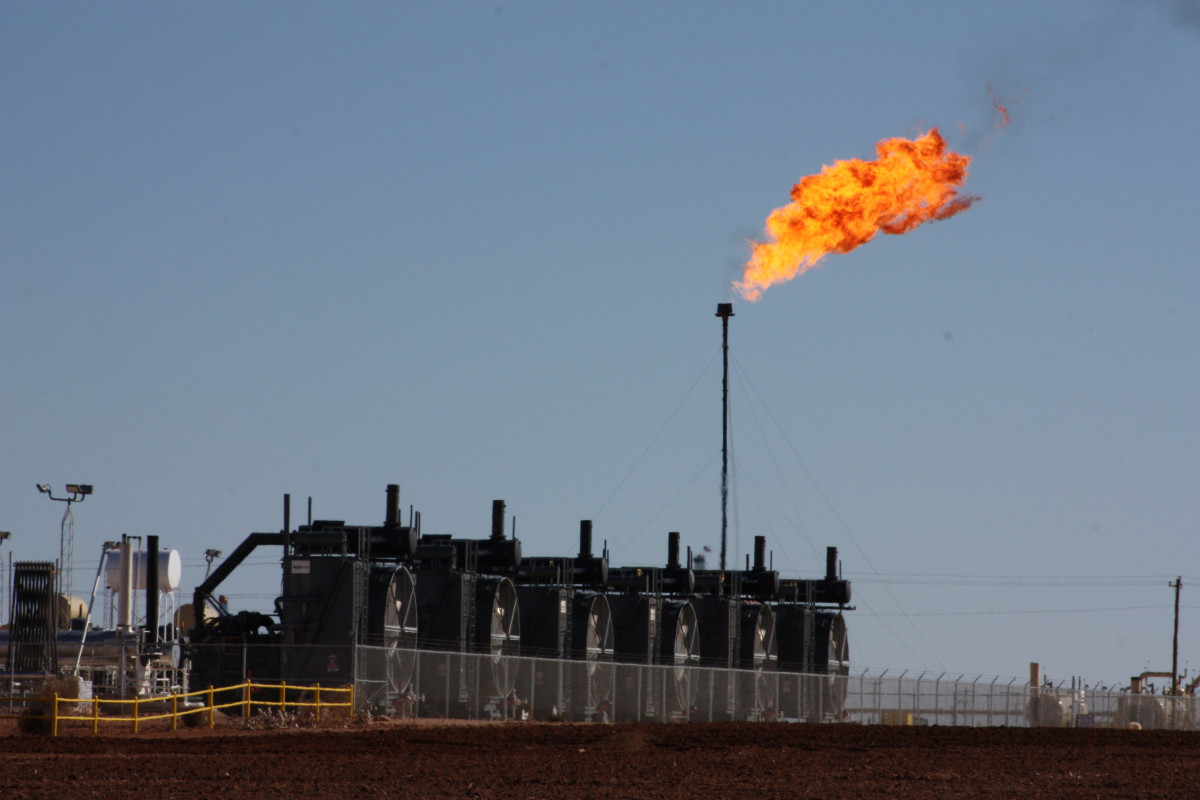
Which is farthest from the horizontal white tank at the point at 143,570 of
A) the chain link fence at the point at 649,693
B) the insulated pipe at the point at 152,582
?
the chain link fence at the point at 649,693

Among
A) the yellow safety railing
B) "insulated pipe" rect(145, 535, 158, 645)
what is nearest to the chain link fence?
the yellow safety railing

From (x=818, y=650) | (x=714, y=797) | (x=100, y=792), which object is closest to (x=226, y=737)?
(x=100, y=792)

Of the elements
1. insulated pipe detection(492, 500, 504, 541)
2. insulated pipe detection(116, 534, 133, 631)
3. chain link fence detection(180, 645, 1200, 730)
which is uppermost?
insulated pipe detection(492, 500, 504, 541)

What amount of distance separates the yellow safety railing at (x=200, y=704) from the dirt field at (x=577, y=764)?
59 centimetres

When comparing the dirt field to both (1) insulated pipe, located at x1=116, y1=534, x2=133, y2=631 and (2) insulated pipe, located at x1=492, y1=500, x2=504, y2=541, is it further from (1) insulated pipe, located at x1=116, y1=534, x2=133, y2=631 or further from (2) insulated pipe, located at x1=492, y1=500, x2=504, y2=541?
(2) insulated pipe, located at x1=492, y1=500, x2=504, y2=541

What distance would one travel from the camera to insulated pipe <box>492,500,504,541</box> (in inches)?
1997

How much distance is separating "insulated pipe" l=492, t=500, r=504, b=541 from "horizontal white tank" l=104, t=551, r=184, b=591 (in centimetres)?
948

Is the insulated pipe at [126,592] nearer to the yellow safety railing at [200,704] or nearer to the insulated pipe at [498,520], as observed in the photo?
the yellow safety railing at [200,704]

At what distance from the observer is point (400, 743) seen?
1275 inches

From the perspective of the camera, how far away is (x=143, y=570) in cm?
4662

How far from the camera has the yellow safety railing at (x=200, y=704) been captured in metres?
33.8

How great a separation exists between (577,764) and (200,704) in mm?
13492

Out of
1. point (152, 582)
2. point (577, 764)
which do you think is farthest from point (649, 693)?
point (577, 764)

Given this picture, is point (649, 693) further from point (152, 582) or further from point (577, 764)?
point (577, 764)
